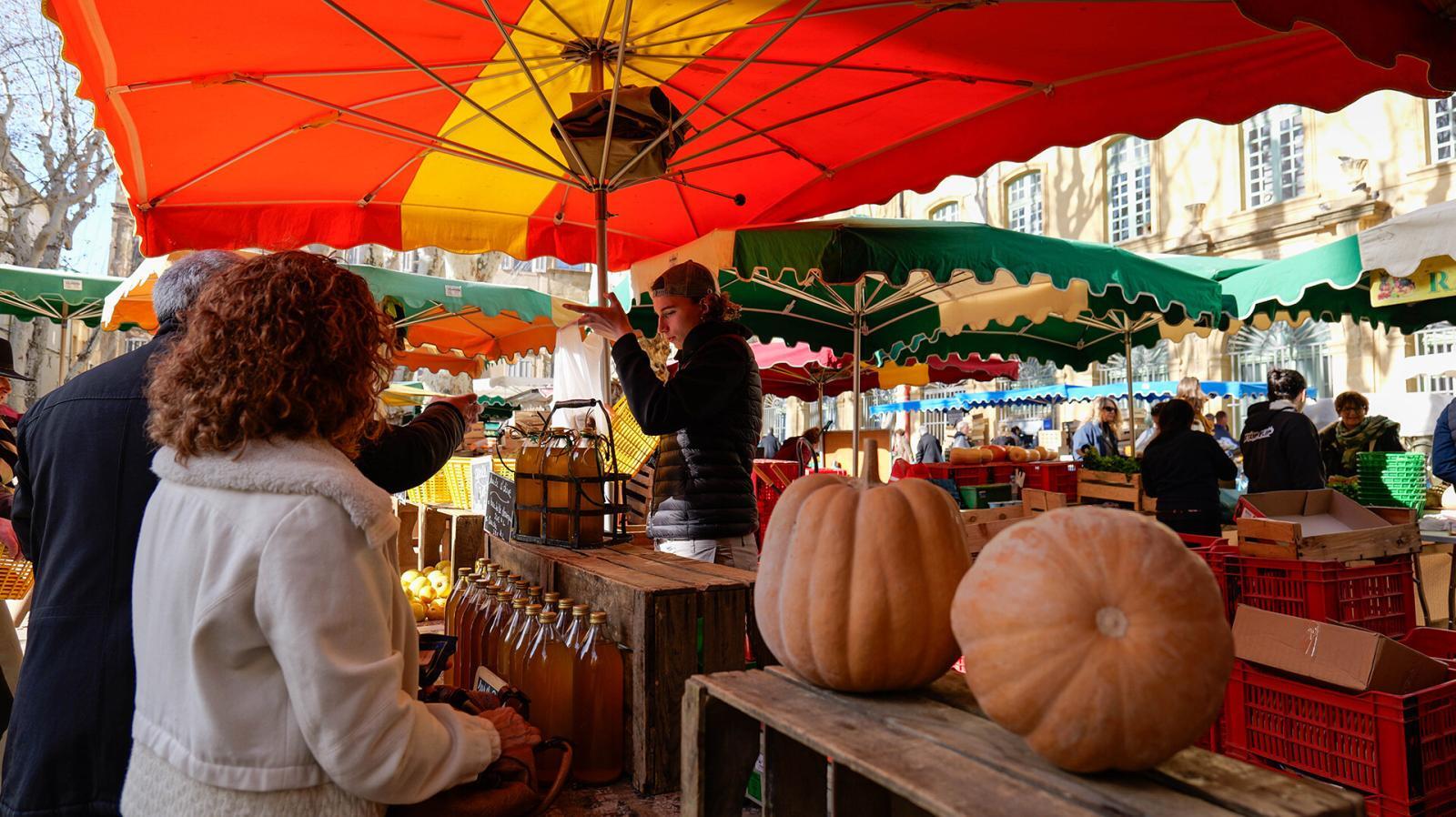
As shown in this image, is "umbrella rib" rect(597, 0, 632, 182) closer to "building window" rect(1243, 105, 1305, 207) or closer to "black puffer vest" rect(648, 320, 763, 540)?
"black puffer vest" rect(648, 320, 763, 540)

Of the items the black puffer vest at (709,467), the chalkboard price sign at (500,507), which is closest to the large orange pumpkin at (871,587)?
the chalkboard price sign at (500,507)

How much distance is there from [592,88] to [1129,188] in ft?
71.6

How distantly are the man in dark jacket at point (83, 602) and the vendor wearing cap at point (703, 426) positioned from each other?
1329 millimetres

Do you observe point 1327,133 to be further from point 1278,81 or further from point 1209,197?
point 1278,81

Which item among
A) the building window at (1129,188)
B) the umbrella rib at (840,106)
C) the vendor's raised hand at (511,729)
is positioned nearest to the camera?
the vendor's raised hand at (511,729)

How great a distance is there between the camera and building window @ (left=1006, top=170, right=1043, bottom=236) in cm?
2444

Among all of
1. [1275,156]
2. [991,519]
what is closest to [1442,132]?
[1275,156]

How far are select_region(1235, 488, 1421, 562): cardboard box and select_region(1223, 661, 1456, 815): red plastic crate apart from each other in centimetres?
72

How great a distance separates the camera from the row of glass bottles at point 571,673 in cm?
178

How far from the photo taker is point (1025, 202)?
2484 centimetres

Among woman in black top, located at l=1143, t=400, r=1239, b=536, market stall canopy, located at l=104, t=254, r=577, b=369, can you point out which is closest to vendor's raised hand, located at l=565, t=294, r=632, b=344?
market stall canopy, located at l=104, t=254, r=577, b=369

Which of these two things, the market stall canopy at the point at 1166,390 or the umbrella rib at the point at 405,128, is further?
the market stall canopy at the point at 1166,390

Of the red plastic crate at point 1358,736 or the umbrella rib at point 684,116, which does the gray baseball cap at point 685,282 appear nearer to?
the umbrella rib at point 684,116

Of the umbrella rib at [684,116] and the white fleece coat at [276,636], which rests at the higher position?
the umbrella rib at [684,116]
